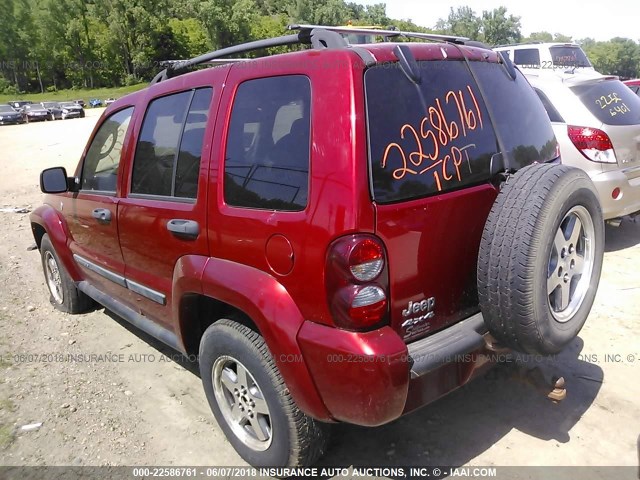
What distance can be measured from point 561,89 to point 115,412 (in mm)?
5165

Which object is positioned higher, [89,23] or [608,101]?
[89,23]

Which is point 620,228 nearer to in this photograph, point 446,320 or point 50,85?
point 446,320

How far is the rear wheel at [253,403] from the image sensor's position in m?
2.34

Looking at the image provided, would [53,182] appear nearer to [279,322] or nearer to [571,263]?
[279,322]

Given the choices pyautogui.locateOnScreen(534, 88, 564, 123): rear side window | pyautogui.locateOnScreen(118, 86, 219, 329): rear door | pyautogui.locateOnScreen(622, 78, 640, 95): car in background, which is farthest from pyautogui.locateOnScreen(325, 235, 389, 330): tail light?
pyautogui.locateOnScreen(622, 78, 640, 95): car in background

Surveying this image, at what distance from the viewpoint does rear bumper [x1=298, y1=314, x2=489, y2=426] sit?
1.99m

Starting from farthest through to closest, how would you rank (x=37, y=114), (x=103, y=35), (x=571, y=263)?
1. (x=103, y=35)
2. (x=37, y=114)
3. (x=571, y=263)

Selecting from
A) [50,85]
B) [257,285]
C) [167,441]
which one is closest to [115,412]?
[167,441]

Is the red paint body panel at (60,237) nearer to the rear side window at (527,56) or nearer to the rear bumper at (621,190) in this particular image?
the rear bumper at (621,190)

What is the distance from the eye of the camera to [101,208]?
358 cm

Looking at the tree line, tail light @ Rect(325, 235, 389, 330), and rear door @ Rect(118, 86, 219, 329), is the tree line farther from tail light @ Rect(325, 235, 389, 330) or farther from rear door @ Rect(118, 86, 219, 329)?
tail light @ Rect(325, 235, 389, 330)

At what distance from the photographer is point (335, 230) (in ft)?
6.56

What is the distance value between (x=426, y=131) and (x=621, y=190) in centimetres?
380

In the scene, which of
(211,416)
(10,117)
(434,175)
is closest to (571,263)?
(434,175)
